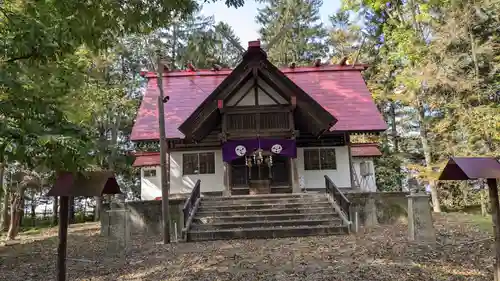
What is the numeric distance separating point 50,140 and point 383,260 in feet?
20.1

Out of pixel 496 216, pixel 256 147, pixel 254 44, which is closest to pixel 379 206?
pixel 256 147

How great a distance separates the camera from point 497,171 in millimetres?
5141

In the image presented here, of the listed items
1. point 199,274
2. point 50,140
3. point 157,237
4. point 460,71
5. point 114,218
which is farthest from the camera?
point 460,71

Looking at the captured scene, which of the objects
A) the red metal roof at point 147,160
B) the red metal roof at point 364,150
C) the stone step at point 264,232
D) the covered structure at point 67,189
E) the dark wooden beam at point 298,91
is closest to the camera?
the covered structure at point 67,189

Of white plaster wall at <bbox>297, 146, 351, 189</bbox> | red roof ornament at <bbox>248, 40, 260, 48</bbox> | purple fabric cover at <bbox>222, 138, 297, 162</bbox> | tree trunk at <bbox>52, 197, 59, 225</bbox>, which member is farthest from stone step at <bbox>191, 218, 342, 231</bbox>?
tree trunk at <bbox>52, 197, 59, 225</bbox>

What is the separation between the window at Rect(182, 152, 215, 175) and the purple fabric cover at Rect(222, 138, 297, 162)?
1.93 m

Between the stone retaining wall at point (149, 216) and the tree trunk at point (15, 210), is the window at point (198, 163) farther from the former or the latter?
the tree trunk at point (15, 210)

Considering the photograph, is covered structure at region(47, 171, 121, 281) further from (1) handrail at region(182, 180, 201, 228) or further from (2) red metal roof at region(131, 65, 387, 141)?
(2) red metal roof at region(131, 65, 387, 141)

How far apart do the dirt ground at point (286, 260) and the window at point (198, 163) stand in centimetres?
571

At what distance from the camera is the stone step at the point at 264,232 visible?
1002 centimetres

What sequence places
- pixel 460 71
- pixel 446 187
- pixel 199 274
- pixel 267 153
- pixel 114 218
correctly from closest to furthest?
pixel 199 274 < pixel 114 218 < pixel 267 153 < pixel 460 71 < pixel 446 187

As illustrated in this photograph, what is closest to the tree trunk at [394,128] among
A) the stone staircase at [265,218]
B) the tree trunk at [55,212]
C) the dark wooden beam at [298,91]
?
the dark wooden beam at [298,91]

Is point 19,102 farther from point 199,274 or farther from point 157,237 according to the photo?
point 157,237

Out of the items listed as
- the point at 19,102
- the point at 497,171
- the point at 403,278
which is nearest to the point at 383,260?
the point at 403,278
